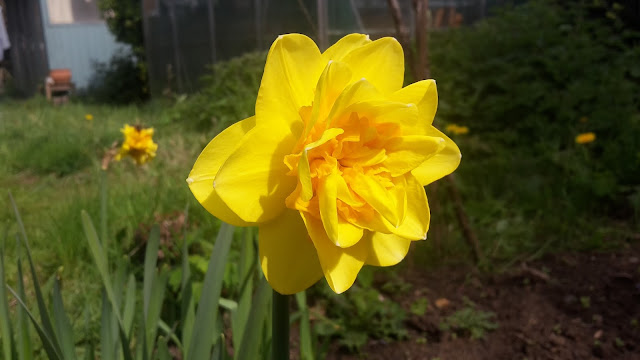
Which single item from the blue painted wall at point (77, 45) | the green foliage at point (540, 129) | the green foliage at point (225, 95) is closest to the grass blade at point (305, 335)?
the green foliage at point (540, 129)

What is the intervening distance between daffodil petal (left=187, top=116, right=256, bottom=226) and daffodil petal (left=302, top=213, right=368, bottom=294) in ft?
0.18

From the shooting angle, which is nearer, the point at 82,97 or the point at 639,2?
the point at 639,2

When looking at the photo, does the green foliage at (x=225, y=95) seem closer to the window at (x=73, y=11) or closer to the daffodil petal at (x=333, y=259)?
the daffodil petal at (x=333, y=259)

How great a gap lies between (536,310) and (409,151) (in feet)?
4.29

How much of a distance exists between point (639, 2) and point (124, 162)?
14.6 feet

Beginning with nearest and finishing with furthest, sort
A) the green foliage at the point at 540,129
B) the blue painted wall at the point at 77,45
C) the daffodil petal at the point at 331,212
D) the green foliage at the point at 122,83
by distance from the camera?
1. the daffodil petal at the point at 331,212
2. the green foliage at the point at 540,129
3. the green foliage at the point at 122,83
4. the blue painted wall at the point at 77,45

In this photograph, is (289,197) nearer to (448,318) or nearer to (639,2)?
(448,318)

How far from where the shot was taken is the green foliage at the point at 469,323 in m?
1.49

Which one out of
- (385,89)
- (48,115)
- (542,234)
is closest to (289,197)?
(385,89)

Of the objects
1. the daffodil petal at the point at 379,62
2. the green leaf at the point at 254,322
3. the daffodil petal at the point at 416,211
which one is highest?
the daffodil petal at the point at 379,62

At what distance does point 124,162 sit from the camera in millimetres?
3252

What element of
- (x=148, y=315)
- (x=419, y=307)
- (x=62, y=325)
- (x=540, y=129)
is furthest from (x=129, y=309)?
(x=540, y=129)

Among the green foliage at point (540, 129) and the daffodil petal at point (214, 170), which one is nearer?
the daffodil petal at point (214, 170)

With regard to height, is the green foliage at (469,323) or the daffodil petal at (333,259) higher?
the daffodil petal at (333,259)
